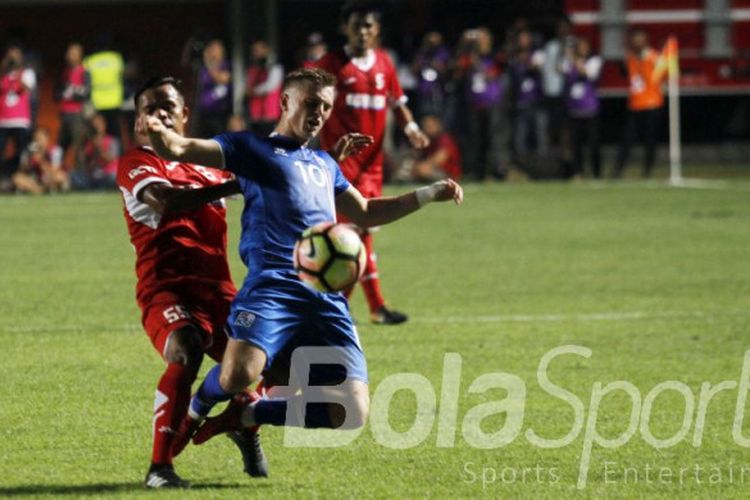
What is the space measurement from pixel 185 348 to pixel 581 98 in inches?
807

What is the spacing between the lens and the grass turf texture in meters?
7.04

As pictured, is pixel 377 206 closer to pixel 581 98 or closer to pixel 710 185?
pixel 710 185

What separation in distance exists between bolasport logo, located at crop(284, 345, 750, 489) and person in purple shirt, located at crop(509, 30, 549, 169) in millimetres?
16955

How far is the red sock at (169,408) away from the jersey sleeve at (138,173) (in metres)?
0.74

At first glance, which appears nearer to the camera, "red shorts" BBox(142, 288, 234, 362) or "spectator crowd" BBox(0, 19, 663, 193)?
"red shorts" BBox(142, 288, 234, 362)

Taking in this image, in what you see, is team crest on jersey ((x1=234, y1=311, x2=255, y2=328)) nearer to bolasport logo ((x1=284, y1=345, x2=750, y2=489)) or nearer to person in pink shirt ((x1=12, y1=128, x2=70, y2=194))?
bolasport logo ((x1=284, y1=345, x2=750, y2=489))

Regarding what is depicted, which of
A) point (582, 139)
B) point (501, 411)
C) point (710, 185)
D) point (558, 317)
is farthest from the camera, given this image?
point (582, 139)

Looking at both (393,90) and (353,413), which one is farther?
(393,90)

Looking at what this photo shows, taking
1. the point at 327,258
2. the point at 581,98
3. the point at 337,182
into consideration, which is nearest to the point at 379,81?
the point at 337,182

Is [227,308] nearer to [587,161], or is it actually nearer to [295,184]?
[295,184]

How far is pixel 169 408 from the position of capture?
674cm

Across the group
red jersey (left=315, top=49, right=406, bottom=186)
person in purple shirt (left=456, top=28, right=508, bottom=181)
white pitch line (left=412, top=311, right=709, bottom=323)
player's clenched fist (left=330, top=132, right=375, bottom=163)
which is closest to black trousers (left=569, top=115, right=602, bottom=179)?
→ person in purple shirt (left=456, top=28, right=508, bottom=181)

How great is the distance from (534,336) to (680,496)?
4.46 metres

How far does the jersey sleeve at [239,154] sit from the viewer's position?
671cm
